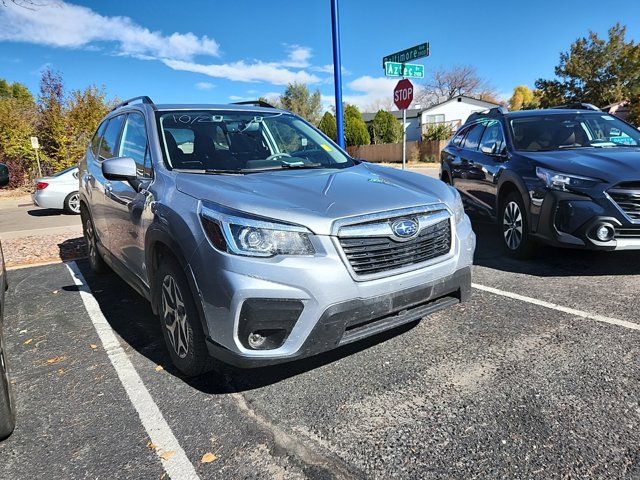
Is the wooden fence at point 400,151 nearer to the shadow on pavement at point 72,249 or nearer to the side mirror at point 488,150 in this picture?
the shadow on pavement at point 72,249

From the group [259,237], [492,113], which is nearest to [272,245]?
[259,237]

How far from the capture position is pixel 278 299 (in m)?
2.36

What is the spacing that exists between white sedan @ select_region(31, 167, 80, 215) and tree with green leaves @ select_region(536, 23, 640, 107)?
36.1 meters

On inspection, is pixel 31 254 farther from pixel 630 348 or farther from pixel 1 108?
pixel 1 108

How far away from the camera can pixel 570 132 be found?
5594 mm

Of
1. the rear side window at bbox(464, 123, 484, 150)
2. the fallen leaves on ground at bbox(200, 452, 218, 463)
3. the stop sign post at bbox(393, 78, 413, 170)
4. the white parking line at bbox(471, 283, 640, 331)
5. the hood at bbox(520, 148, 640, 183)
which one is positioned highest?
the stop sign post at bbox(393, 78, 413, 170)

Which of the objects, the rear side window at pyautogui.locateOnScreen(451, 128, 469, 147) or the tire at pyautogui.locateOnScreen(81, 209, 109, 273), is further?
the rear side window at pyautogui.locateOnScreen(451, 128, 469, 147)

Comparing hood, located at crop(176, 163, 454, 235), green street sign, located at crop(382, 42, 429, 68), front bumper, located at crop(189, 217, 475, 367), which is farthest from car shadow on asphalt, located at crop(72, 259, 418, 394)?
green street sign, located at crop(382, 42, 429, 68)

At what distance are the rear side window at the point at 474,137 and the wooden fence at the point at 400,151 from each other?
23.9 metres

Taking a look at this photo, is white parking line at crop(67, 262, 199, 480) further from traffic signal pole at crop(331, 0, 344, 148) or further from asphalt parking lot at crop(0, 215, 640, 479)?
traffic signal pole at crop(331, 0, 344, 148)

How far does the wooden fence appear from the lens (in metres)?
34.1

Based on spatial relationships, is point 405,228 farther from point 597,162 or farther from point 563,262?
point 563,262

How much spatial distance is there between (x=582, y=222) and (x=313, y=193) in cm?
285

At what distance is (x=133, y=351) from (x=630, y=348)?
Result: 341 centimetres
